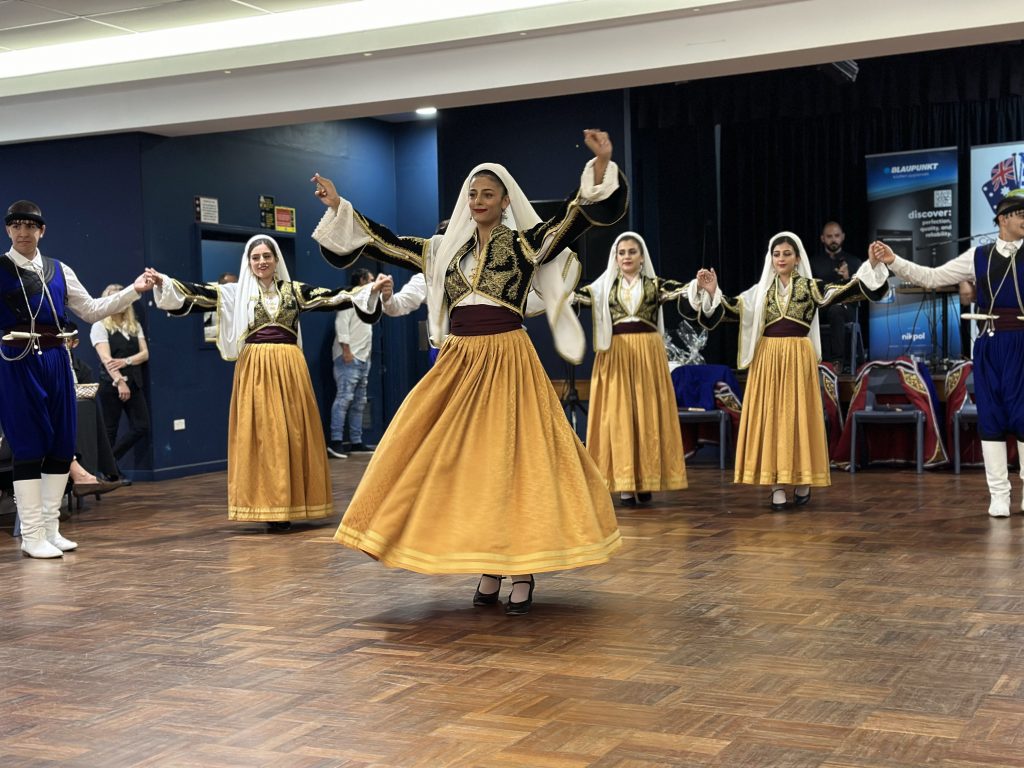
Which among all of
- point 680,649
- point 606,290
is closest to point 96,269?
point 606,290

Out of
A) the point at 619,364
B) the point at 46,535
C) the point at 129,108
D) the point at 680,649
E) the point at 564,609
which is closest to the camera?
the point at 680,649

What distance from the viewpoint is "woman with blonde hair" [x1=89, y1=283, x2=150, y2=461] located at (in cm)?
874

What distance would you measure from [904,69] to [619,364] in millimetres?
3816

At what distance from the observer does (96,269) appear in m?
9.45

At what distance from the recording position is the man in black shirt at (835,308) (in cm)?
1003

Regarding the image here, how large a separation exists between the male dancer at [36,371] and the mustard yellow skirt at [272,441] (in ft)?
2.84

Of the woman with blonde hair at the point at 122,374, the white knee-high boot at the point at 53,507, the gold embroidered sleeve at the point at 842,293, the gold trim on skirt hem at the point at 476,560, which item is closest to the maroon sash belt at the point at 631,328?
the gold embroidered sleeve at the point at 842,293

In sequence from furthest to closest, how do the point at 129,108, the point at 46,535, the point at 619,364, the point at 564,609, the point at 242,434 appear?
1. the point at 129,108
2. the point at 619,364
3. the point at 242,434
4. the point at 46,535
5. the point at 564,609

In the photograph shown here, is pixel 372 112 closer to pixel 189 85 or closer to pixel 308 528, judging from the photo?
pixel 189 85

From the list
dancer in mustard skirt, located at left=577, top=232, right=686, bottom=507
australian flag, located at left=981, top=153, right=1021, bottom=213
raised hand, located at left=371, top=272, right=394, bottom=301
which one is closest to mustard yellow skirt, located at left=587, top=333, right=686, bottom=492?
dancer in mustard skirt, located at left=577, top=232, right=686, bottom=507

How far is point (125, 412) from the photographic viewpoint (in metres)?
9.09

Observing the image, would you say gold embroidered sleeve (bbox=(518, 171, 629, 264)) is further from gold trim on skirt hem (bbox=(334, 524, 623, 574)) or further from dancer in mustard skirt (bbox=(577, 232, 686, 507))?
dancer in mustard skirt (bbox=(577, 232, 686, 507))

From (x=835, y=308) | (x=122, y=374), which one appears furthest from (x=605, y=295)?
(x=122, y=374)

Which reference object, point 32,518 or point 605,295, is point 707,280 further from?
point 32,518
